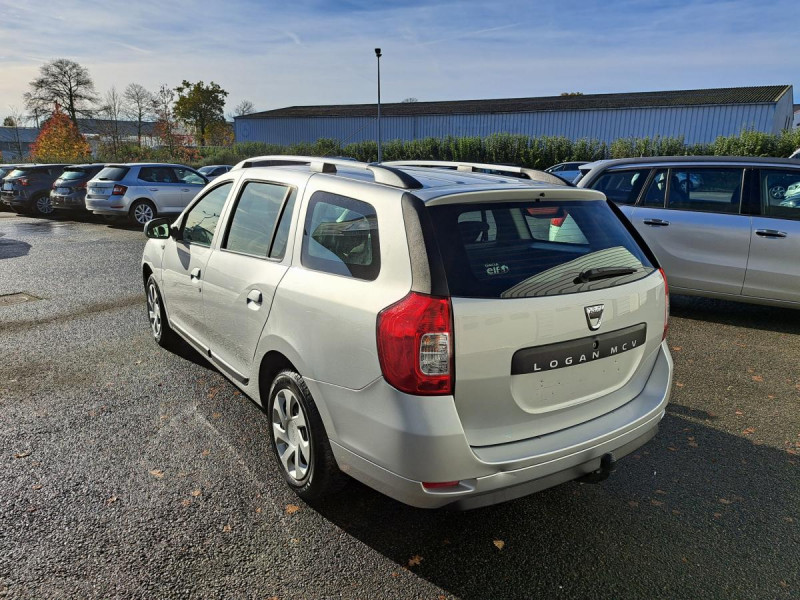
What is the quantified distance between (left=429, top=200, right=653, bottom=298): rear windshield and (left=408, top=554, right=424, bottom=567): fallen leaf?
1.25 m

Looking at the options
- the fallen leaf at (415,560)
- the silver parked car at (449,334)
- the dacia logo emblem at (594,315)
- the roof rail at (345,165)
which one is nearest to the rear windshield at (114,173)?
the roof rail at (345,165)

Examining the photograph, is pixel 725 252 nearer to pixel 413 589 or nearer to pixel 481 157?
pixel 413 589

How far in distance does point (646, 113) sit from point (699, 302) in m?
39.9

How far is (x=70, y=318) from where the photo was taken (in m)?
6.91

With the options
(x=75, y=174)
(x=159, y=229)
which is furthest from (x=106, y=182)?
(x=159, y=229)

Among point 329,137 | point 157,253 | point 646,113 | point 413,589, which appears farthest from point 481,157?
point 413,589

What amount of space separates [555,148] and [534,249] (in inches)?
1456

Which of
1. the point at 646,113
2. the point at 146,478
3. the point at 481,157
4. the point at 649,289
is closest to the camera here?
the point at 649,289

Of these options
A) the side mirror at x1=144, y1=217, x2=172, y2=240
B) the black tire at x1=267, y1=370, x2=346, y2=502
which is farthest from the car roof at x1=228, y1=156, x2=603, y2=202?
the side mirror at x1=144, y1=217, x2=172, y2=240

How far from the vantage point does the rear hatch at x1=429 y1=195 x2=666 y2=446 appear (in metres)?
2.41

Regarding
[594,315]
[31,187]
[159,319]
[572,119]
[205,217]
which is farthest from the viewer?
[572,119]

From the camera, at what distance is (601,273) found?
2.80 m

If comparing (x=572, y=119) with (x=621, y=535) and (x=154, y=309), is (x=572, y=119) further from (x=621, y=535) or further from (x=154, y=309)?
(x=621, y=535)

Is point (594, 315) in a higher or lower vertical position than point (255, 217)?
lower
